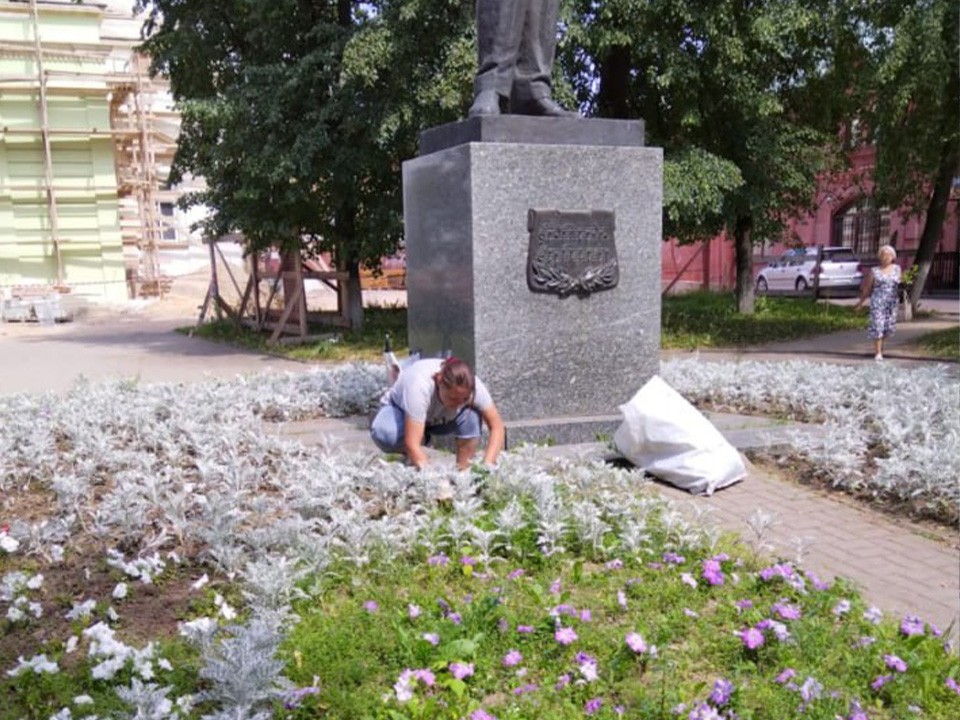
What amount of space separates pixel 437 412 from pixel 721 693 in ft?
8.81

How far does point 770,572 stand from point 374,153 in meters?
11.5

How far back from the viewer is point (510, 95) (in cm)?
618

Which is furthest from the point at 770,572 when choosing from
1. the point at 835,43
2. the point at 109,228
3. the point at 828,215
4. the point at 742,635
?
the point at 828,215

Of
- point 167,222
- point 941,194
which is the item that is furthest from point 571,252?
point 167,222

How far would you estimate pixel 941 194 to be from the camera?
16.6 meters

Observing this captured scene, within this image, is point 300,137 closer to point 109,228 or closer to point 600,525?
point 600,525

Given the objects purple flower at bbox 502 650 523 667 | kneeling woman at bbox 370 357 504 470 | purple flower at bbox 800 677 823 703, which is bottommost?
purple flower at bbox 800 677 823 703

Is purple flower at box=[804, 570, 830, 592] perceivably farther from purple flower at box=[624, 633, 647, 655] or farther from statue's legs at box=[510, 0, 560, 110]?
statue's legs at box=[510, 0, 560, 110]

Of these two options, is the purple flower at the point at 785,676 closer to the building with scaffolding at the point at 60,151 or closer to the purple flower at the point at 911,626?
the purple flower at the point at 911,626

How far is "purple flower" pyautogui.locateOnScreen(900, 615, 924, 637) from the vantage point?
10.5ft

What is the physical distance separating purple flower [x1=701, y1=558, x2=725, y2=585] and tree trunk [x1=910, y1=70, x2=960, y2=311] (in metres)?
13.3

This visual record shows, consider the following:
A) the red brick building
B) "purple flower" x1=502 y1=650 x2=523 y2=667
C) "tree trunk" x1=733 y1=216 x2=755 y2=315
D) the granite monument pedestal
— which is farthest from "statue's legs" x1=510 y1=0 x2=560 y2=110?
the red brick building

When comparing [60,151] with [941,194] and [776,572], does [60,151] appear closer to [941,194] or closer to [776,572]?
[941,194]

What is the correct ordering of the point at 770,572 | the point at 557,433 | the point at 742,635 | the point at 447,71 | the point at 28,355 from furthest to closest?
1. the point at 28,355
2. the point at 447,71
3. the point at 557,433
4. the point at 770,572
5. the point at 742,635
